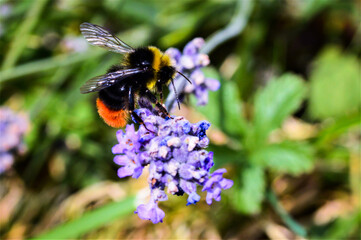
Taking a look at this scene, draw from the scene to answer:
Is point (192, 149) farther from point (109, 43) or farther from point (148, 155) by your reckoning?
point (109, 43)

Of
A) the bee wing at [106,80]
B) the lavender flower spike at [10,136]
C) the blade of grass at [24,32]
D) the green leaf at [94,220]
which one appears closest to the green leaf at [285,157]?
the green leaf at [94,220]

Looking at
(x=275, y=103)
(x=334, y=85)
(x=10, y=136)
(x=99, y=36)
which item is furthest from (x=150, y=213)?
(x=334, y=85)

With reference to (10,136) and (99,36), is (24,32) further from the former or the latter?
(99,36)

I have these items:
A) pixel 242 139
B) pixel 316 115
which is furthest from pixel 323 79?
pixel 242 139

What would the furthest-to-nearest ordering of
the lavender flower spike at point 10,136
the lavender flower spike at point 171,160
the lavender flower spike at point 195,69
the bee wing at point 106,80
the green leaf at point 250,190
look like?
the lavender flower spike at point 10,136
the green leaf at point 250,190
the lavender flower spike at point 195,69
the bee wing at point 106,80
the lavender flower spike at point 171,160

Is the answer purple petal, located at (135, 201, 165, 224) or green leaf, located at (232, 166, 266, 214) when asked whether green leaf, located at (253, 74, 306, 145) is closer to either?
green leaf, located at (232, 166, 266, 214)

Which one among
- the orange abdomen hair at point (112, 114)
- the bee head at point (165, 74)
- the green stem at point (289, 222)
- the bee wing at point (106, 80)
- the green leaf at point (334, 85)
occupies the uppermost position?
the green leaf at point (334, 85)

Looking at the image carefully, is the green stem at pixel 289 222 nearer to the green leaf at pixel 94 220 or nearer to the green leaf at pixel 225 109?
the green leaf at pixel 225 109
